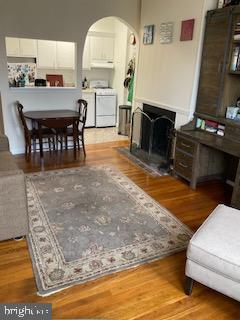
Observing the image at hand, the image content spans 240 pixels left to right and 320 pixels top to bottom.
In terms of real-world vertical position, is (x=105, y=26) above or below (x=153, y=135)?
above

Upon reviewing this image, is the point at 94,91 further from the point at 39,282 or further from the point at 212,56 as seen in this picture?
the point at 39,282

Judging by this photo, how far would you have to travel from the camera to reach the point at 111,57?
261 inches

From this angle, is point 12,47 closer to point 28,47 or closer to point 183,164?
point 28,47

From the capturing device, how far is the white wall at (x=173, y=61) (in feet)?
11.7

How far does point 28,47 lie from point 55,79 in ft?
2.79

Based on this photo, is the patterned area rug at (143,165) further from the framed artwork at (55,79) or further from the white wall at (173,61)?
the framed artwork at (55,79)

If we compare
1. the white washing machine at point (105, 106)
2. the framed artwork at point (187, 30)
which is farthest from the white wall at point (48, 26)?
the white washing machine at point (105, 106)

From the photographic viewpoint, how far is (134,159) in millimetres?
4531

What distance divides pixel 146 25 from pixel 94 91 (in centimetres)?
209

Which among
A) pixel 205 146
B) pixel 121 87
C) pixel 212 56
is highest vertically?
pixel 212 56

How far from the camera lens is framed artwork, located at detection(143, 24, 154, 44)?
4418 millimetres

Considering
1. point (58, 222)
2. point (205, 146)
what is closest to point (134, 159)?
point (205, 146)

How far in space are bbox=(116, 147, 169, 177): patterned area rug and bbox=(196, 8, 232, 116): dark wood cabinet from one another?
1.06m

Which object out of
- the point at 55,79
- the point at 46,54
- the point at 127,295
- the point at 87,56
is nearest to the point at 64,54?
the point at 46,54
